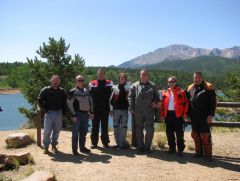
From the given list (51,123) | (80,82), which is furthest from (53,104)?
(80,82)

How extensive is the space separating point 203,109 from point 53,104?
3664mm

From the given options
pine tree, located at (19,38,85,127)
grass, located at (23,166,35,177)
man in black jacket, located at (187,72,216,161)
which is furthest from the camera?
pine tree, located at (19,38,85,127)

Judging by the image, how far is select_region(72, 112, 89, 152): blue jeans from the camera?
8539 millimetres

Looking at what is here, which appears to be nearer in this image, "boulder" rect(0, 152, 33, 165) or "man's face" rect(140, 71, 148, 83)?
"boulder" rect(0, 152, 33, 165)

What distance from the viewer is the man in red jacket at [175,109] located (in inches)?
322

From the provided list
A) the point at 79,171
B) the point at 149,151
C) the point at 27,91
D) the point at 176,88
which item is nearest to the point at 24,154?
the point at 79,171

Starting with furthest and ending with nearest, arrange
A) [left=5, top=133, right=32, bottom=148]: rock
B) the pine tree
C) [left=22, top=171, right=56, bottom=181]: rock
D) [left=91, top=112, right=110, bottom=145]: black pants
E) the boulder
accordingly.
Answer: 1. the pine tree
2. [left=5, top=133, right=32, bottom=148]: rock
3. [left=91, top=112, right=110, bottom=145]: black pants
4. the boulder
5. [left=22, top=171, right=56, bottom=181]: rock

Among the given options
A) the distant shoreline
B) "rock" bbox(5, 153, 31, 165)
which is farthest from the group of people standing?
the distant shoreline

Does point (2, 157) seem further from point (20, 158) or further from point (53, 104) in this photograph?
point (53, 104)

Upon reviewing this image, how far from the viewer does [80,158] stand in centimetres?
821

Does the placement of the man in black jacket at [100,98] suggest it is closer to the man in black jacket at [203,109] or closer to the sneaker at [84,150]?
the sneaker at [84,150]

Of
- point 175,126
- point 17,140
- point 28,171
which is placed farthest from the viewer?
point 17,140

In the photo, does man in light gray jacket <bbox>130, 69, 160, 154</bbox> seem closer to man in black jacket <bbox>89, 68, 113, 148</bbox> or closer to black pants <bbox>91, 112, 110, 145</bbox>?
man in black jacket <bbox>89, 68, 113, 148</bbox>

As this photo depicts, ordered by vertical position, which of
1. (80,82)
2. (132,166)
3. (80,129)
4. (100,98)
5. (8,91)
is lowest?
(8,91)
